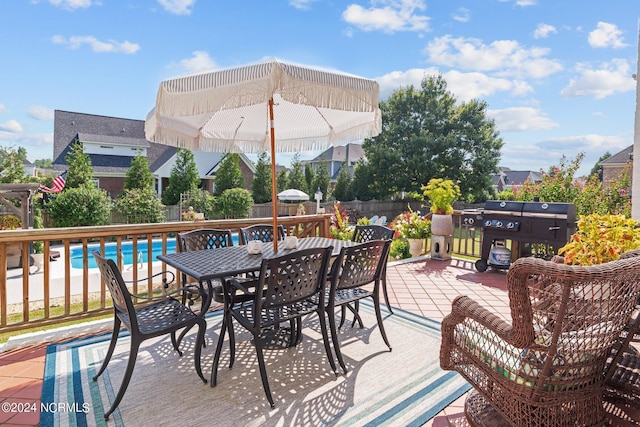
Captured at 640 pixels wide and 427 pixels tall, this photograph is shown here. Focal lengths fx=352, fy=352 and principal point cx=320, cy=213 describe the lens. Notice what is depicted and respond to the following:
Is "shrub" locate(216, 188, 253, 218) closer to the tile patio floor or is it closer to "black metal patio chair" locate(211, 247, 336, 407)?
the tile patio floor

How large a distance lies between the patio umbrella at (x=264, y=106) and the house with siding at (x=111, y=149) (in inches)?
601

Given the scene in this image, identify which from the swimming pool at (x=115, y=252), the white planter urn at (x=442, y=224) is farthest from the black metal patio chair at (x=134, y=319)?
the swimming pool at (x=115, y=252)

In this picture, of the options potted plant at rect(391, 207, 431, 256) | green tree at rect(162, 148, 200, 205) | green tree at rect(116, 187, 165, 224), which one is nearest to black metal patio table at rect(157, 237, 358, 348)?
potted plant at rect(391, 207, 431, 256)

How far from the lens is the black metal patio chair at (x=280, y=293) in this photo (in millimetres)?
2246

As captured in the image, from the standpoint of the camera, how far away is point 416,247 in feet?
23.2

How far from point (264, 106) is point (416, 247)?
14.9 ft

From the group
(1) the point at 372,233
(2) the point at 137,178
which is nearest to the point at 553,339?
(1) the point at 372,233

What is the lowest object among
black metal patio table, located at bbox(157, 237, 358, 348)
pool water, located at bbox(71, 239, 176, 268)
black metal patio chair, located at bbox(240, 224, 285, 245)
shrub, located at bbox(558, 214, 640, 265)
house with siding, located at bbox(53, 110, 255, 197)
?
pool water, located at bbox(71, 239, 176, 268)

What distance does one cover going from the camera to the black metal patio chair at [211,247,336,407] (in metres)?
2.25

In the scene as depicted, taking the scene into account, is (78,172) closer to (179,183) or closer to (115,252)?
(179,183)

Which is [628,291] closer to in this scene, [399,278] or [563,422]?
[563,422]

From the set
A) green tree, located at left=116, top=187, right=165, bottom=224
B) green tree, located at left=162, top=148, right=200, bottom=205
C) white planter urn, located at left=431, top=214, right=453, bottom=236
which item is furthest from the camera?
green tree, located at left=162, top=148, right=200, bottom=205

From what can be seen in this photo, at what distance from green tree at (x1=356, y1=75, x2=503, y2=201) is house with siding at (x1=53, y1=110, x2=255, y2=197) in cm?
952

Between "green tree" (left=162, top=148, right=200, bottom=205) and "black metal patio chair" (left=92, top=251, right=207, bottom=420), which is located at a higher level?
"green tree" (left=162, top=148, right=200, bottom=205)
